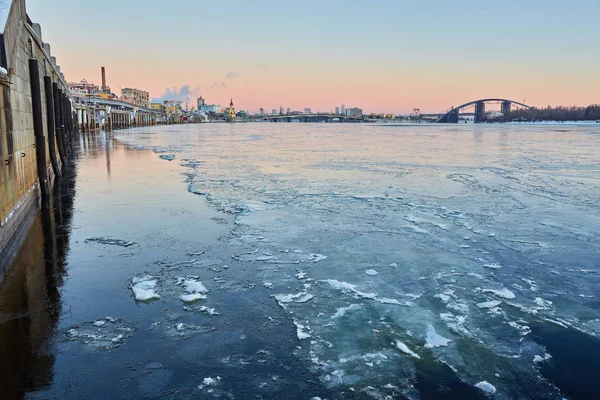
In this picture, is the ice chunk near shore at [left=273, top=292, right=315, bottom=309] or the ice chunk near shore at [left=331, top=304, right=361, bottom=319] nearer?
the ice chunk near shore at [left=331, top=304, right=361, bottom=319]

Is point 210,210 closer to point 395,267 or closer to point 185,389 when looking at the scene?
point 395,267

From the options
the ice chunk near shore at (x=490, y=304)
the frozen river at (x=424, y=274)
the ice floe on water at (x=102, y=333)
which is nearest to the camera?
the frozen river at (x=424, y=274)

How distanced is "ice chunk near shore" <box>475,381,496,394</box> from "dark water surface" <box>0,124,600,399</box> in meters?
0.02

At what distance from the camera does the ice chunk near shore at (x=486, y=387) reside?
414cm

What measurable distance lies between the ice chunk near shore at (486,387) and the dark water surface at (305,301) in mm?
16

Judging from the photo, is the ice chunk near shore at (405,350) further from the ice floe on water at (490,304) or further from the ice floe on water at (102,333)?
the ice floe on water at (102,333)

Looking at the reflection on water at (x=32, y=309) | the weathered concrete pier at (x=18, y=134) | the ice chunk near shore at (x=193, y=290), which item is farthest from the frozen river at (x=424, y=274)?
the weathered concrete pier at (x=18, y=134)

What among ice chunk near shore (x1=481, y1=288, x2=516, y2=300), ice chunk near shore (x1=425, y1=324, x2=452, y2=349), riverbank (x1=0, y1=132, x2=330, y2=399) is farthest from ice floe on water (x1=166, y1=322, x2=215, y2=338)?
ice chunk near shore (x1=481, y1=288, x2=516, y2=300)

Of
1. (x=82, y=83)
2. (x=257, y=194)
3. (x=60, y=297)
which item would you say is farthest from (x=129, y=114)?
(x=60, y=297)

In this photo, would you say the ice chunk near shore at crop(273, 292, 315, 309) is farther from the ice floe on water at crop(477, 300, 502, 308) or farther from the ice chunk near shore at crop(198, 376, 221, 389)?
the ice floe on water at crop(477, 300, 502, 308)

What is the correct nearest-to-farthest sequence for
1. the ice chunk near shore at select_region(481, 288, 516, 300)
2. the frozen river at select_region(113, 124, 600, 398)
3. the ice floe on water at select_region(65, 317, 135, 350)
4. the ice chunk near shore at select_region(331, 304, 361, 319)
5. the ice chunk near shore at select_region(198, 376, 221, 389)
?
1. the ice chunk near shore at select_region(198, 376, 221, 389)
2. the frozen river at select_region(113, 124, 600, 398)
3. the ice floe on water at select_region(65, 317, 135, 350)
4. the ice chunk near shore at select_region(331, 304, 361, 319)
5. the ice chunk near shore at select_region(481, 288, 516, 300)

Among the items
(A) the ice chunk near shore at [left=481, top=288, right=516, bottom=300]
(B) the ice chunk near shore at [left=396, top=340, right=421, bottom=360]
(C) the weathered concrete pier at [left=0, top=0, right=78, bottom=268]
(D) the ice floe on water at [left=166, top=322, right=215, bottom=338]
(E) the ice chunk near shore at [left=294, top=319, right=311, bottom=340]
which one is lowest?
(B) the ice chunk near shore at [left=396, top=340, right=421, bottom=360]

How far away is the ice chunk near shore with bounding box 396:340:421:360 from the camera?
473 centimetres

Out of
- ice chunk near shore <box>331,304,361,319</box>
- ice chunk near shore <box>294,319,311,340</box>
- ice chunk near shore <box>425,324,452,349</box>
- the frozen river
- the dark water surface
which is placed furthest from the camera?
ice chunk near shore <box>331,304,361,319</box>
